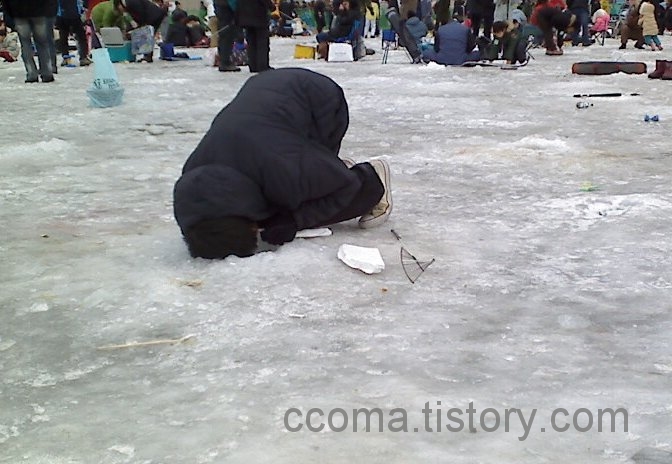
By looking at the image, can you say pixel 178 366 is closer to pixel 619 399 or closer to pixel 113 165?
pixel 619 399

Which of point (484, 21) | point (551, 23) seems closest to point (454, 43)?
point (484, 21)

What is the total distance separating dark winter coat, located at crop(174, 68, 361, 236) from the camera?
3178 millimetres

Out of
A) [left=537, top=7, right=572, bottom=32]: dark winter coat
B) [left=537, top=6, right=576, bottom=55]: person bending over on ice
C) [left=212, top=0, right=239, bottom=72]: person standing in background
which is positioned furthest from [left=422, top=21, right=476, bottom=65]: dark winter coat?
[left=212, top=0, right=239, bottom=72]: person standing in background

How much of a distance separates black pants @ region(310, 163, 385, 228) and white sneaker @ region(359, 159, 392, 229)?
0.15 ft

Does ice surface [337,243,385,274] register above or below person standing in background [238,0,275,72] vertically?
below

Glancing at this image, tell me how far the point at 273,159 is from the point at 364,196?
2.00 ft

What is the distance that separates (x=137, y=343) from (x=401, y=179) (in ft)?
8.37

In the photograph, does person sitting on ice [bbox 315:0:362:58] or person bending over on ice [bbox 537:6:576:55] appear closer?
person sitting on ice [bbox 315:0:362:58]

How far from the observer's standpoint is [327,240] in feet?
11.7

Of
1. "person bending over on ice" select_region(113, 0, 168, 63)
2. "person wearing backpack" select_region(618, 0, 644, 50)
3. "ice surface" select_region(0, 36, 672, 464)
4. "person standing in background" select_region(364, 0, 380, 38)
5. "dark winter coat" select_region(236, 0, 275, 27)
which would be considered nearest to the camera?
"ice surface" select_region(0, 36, 672, 464)

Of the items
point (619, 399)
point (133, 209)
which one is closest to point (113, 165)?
point (133, 209)

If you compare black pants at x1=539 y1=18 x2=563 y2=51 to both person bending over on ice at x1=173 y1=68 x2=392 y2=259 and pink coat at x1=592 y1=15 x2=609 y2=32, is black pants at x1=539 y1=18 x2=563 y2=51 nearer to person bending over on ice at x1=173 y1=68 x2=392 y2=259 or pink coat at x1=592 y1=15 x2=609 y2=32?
pink coat at x1=592 y1=15 x2=609 y2=32

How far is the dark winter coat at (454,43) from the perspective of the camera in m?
11.9

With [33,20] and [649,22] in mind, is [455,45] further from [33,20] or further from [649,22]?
[33,20]
